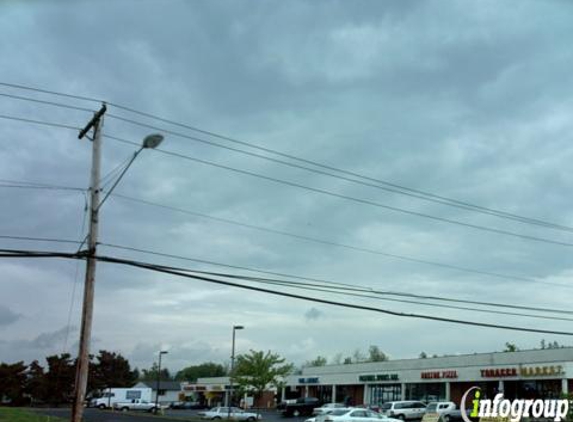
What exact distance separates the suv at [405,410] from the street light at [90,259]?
4069 cm

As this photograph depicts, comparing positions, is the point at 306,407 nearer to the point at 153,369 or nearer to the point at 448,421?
the point at 448,421

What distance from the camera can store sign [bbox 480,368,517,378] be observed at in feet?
184

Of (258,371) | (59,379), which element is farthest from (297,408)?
(59,379)

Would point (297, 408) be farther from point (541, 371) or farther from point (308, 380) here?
point (541, 371)

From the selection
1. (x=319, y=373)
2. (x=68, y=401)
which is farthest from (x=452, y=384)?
(x=68, y=401)

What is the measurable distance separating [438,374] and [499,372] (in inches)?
302

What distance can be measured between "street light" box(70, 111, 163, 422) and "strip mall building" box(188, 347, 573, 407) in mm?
38826

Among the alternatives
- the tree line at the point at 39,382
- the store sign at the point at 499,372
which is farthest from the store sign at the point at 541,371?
the tree line at the point at 39,382

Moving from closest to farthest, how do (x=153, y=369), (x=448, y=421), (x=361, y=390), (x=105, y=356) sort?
(x=448, y=421)
(x=361, y=390)
(x=105, y=356)
(x=153, y=369)

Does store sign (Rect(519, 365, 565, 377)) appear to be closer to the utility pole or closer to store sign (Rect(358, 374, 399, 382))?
store sign (Rect(358, 374, 399, 382))

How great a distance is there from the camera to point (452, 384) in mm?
62812

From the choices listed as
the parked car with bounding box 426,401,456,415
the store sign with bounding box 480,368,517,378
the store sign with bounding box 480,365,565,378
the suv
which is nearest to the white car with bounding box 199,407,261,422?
the suv

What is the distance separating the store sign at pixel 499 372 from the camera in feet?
184

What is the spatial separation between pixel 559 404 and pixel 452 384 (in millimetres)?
43458
